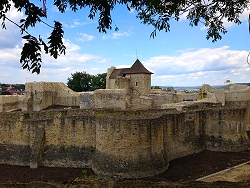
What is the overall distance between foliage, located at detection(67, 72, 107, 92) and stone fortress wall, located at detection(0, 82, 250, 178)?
1345 inches

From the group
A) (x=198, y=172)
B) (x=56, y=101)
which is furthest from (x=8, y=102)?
(x=198, y=172)

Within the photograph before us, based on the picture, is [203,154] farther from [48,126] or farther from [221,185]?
[221,185]

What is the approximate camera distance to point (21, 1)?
4.51 metres

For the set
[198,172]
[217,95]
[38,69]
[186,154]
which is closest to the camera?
[38,69]

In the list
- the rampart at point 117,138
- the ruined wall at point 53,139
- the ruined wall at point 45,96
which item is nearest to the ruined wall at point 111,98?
the ruined wall at point 45,96

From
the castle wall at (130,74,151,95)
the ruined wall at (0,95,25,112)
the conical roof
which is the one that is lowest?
the ruined wall at (0,95,25,112)

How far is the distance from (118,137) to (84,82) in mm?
40898

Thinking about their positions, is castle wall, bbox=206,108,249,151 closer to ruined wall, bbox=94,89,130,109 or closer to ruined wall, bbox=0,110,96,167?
ruined wall, bbox=0,110,96,167

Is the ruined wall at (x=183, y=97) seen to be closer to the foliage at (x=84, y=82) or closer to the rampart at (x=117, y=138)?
the rampart at (x=117, y=138)

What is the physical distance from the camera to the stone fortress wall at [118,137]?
41.2 feet

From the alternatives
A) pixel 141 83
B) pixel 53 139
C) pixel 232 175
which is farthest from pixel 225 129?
pixel 141 83

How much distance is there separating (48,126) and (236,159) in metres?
10.9

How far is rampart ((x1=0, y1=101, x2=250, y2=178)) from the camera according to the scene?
41.2 ft

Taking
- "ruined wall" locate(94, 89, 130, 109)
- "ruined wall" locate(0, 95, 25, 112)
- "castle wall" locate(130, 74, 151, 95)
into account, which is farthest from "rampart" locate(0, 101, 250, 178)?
"ruined wall" locate(0, 95, 25, 112)
